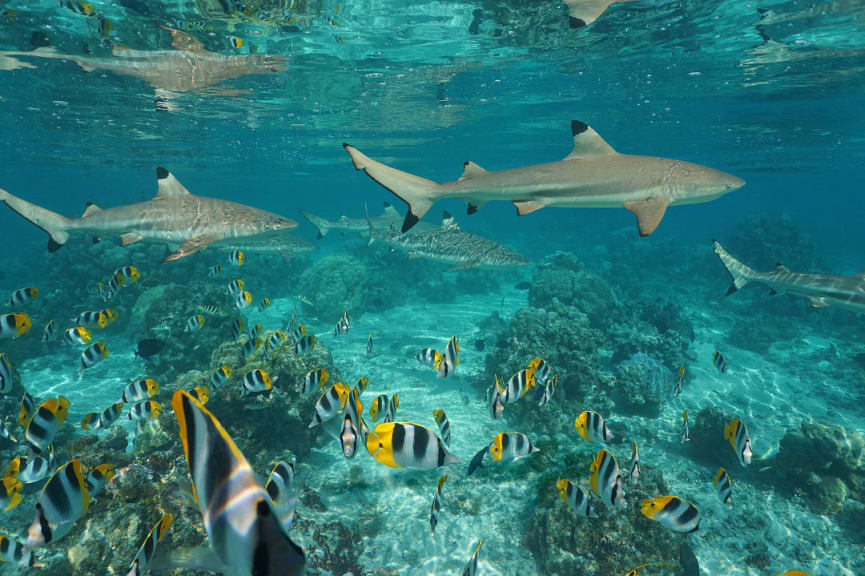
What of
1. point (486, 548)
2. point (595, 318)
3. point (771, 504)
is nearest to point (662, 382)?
point (771, 504)

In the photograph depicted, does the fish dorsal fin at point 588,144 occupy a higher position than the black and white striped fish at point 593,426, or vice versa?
the fish dorsal fin at point 588,144

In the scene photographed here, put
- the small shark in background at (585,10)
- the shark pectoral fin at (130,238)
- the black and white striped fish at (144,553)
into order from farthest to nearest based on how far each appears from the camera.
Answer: the small shark in background at (585,10) < the shark pectoral fin at (130,238) < the black and white striped fish at (144,553)

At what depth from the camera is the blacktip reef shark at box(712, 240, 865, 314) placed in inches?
280

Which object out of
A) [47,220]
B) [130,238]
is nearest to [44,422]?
[130,238]

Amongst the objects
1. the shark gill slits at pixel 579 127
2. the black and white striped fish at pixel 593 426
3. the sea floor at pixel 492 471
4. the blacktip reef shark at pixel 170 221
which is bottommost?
the sea floor at pixel 492 471

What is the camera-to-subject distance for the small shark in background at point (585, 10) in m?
11.7

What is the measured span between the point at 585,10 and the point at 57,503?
16.5 metres

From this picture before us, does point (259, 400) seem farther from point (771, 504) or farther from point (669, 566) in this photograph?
point (771, 504)

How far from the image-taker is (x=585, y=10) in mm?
12531

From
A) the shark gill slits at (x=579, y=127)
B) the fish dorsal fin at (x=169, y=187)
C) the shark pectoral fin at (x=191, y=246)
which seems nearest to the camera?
the shark gill slits at (x=579, y=127)

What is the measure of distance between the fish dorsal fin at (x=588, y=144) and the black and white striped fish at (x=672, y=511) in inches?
186

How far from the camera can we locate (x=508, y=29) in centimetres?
1337

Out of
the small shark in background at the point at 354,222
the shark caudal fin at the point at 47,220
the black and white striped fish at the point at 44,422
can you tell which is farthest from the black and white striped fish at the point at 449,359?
the small shark in background at the point at 354,222

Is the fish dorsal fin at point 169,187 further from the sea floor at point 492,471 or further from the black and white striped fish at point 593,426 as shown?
the black and white striped fish at point 593,426
